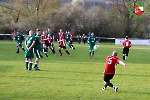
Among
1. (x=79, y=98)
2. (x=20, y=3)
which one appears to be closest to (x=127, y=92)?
(x=79, y=98)

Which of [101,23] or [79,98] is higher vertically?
[101,23]

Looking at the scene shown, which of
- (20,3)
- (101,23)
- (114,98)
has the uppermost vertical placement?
(20,3)

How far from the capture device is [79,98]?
9.85m

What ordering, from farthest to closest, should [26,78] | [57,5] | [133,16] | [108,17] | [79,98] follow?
[57,5] < [108,17] < [133,16] < [26,78] < [79,98]

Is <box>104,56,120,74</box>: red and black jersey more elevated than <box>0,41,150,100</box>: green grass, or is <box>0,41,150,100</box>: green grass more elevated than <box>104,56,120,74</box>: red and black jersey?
<box>104,56,120,74</box>: red and black jersey

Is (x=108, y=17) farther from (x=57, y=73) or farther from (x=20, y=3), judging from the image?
(x=57, y=73)

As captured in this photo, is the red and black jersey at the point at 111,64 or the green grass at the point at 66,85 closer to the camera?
the green grass at the point at 66,85

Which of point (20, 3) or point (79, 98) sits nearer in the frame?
point (79, 98)

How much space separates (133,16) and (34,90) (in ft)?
167

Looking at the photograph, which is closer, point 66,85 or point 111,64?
point 111,64

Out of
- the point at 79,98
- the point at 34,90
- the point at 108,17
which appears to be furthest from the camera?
the point at 108,17

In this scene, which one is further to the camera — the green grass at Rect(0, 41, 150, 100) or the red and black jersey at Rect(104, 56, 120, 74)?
the red and black jersey at Rect(104, 56, 120, 74)

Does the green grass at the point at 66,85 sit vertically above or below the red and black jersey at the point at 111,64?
below

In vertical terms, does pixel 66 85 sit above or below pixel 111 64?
below
